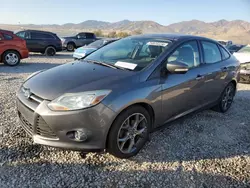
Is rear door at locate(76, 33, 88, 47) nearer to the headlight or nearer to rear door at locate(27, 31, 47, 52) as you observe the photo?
rear door at locate(27, 31, 47, 52)

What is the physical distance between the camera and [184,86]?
3.50 metres

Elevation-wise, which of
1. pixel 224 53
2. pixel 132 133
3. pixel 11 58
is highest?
pixel 224 53

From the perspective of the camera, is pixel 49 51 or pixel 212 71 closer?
pixel 212 71

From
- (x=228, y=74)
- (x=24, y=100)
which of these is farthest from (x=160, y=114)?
(x=228, y=74)

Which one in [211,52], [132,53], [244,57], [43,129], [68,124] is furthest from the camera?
[244,57]

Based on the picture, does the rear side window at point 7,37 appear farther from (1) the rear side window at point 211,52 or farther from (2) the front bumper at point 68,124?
(1) the rear side window at point 211,52

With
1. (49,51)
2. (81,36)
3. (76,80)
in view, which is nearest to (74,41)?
(81,36)

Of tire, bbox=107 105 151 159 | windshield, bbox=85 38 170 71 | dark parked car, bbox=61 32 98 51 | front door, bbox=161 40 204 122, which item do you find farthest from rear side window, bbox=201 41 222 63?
dark parked car, bbox=61 32 98 51

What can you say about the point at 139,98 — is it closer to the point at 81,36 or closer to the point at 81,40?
the point at 81,40

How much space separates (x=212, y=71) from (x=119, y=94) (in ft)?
7.21

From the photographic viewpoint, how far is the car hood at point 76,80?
2706 mm

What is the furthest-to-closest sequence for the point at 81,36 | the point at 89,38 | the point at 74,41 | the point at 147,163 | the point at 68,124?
the point at 89,38 < the point at 81,36 < the point at 74,41 < the point at 147,163 < the point at 68,124

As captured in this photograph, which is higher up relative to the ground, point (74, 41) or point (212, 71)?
point (74, 41)

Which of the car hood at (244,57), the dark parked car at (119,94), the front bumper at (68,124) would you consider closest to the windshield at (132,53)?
the dark parked car at (119,94)
